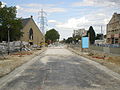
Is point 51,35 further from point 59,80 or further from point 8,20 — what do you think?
point 59,80

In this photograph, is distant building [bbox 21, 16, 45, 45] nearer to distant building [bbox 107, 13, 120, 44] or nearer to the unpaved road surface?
distant building [bbox 107, 13, 120, 44]

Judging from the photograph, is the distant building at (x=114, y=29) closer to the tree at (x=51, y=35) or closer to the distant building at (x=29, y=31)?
the distant building at (x=29, y=31)

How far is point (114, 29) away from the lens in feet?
257

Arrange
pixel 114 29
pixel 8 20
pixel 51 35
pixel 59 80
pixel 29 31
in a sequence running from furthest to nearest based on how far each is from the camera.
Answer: pixel 51 35
pixel 29 31
pixel 114 29
pixel 8 20
pixel 59 80

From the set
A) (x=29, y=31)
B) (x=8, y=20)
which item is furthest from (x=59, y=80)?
(x=29, y=31)

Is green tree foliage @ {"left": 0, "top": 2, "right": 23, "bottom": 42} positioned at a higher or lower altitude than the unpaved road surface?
higher

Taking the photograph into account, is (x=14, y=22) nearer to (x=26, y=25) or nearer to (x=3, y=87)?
(x=3, y=87)

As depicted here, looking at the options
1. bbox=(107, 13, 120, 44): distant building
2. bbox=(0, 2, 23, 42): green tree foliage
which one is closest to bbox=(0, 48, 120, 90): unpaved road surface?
bbox=(0, 2, 23, 42): green tree foliage

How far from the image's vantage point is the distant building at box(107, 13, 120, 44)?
242ft

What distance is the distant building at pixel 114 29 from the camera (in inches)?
2907

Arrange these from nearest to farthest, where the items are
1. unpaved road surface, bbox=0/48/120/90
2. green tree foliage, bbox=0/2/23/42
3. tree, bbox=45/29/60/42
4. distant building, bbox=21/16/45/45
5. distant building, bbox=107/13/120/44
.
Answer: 1. unpaved road surface, bbox=0/48/120/90
2. green tree foliage, bbox=0/2/23/42
3. distant building, bbox=107/13/120/44
4. distant building, bbox=21/16/45/45
5. tree, bbox=45/29/60/42

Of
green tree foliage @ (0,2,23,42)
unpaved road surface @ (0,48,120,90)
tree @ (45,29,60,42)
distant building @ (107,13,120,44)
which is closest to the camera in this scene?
unpaved road surface @ (0,48,120,90)

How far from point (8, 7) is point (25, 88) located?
37.6m

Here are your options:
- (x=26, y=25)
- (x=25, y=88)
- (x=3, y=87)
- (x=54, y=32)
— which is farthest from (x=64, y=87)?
(x=54, y=32)
